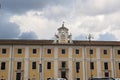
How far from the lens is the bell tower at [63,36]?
63062mm

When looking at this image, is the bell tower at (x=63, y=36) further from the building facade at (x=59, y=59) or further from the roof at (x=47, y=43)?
the roof at (x=47, y=43)

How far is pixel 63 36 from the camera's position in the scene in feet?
208

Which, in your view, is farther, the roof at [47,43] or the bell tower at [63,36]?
the bell tower at [63,36]

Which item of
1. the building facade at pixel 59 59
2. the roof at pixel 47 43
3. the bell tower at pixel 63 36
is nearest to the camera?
the building facade at pixel 59 59

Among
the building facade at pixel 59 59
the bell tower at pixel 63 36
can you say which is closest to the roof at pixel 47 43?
the building facade at pixel 59 59

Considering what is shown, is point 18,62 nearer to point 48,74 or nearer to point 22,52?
point 22,52

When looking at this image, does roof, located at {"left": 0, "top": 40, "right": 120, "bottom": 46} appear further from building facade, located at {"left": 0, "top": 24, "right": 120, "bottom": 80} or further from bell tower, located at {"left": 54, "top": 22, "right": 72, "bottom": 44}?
bell tower, located at {"left": 54, "top": 22, "right": 72, "bottom": 44}

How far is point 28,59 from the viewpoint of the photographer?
61406 millimetres

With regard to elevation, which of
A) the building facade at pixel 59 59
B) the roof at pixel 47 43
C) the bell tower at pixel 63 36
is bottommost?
the building facade at pixel 59 59

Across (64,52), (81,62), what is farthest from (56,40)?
(81,62)

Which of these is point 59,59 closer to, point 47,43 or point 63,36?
point 47,43

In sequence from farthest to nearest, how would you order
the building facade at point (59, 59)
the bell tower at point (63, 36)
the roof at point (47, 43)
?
the bell tower at point (63, 36) → the roof at point (47, 43) → the building facade at point (59, 59)

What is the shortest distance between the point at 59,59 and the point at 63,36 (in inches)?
210

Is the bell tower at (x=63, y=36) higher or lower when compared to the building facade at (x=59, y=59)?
higher
